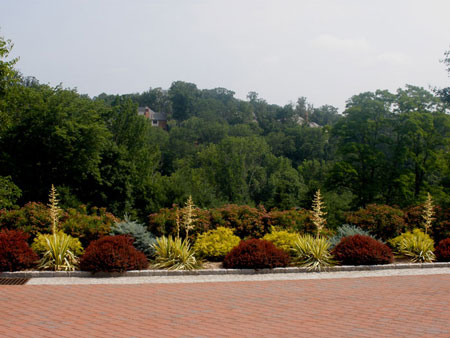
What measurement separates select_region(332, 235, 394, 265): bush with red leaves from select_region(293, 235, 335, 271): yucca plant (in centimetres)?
32

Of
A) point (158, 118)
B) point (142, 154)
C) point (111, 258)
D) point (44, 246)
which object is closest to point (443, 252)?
point (111, 258)

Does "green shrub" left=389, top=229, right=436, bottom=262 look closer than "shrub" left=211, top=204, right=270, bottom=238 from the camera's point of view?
Yes

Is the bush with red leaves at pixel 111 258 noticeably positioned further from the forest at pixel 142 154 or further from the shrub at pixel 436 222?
the forest at pixel 142 154

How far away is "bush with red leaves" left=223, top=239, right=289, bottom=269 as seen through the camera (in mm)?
10312

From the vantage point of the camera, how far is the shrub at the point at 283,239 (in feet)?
37.6

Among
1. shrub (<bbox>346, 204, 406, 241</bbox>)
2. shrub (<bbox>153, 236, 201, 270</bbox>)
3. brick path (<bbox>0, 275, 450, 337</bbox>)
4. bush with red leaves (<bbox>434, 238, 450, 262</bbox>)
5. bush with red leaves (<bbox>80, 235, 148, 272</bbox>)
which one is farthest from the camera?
shrub (<bbox>346, 204, 406, 241</bbox>)

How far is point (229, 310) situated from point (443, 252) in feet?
25.4

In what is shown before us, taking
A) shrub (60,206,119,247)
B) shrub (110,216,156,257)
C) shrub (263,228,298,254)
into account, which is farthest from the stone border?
shrub (60,206,119,247)

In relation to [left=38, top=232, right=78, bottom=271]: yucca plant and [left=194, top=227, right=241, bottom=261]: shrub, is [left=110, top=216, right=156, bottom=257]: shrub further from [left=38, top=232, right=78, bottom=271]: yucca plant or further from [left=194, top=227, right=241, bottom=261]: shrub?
[left=38, top=232, right=78, bottom=271]: yucca plant

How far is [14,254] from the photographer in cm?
970

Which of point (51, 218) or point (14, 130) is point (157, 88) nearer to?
point (14, 130)

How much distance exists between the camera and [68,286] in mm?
8719

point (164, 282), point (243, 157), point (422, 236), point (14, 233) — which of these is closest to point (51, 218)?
point (14, 233)

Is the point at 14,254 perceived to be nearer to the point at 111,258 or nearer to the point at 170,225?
the point at 111,258
